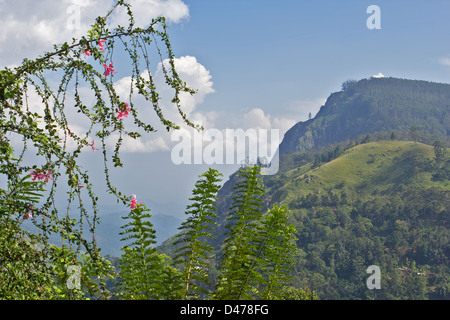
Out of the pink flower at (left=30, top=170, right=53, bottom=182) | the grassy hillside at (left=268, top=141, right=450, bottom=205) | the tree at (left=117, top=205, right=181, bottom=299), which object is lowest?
the tree at (left=117, top=205, right=181, bottom=299)

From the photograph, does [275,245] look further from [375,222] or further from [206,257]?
[375,222]

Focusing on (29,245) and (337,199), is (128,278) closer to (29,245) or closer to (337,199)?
(29,245)

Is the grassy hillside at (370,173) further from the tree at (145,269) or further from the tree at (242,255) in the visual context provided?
the tree at (145,269)

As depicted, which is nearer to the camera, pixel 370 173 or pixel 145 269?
pixel 145 269

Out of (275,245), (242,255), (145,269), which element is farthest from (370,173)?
(145,269)

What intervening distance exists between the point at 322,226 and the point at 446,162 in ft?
176

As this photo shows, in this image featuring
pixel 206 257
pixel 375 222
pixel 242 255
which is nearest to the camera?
pixel 242 255

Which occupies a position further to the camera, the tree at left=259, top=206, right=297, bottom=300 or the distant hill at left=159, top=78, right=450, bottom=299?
the distant hill at left=159, top=78, right=450, bottom=299

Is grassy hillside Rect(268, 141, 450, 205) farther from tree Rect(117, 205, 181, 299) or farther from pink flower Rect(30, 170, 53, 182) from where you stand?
pink flower Rect(30, 170, 53, 182)

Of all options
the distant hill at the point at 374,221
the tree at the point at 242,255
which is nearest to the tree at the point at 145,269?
the tree at the point at 242,255

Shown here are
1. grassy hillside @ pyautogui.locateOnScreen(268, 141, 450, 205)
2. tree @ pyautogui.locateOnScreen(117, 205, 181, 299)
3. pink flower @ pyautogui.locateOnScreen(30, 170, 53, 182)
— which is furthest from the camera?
grassy hillside @ pyautogui.locateOnScreen(268, 141, 450, 205)

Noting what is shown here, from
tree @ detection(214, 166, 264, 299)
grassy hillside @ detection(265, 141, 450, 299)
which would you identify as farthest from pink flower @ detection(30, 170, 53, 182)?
grassy hillside @ detection(265, 141, 450, 299)

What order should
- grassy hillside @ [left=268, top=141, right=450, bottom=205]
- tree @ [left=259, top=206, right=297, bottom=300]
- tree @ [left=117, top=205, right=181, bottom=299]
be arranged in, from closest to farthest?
tree @ [left=117, top=205, right=181, bottom=299]
tree @ [left=259, top=206, right=297, bottom=300]
grassy hillside @ [left=268, top=141, right=450, bottom=205]
